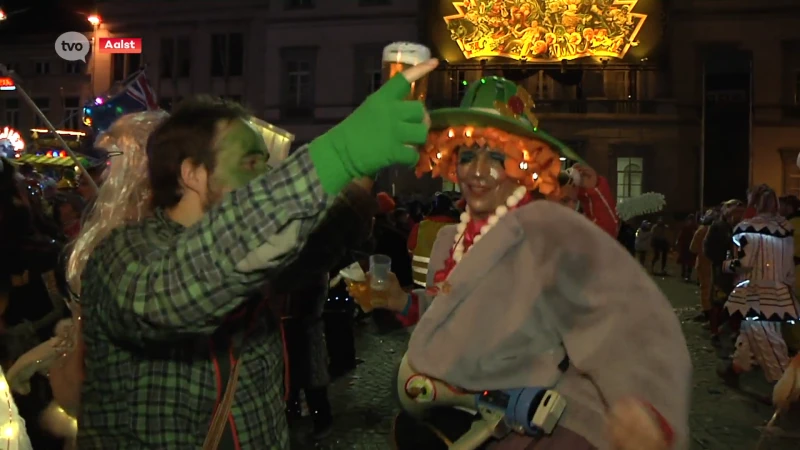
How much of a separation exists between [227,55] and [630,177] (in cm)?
1633

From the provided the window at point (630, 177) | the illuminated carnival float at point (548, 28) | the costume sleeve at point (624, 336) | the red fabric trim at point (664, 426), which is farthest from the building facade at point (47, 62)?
the red fabric trim at point (664, 426)

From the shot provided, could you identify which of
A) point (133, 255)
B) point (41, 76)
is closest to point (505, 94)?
point (133, 255)

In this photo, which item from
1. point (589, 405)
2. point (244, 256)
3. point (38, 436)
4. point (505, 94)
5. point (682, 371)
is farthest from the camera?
point (38, 436)

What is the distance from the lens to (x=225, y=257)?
4.56ft

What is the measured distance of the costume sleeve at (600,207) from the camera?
451 centimetres

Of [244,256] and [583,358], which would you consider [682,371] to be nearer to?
[583,358]

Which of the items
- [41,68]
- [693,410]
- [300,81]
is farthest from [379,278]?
[41,68]

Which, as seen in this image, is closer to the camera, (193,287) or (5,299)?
(193,287)

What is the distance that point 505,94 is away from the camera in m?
3.06

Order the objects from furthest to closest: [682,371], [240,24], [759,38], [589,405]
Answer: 1. [240,24]
2. [759,38]
3. [589,405]
4. [682,371]

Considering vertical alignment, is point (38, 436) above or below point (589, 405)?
below

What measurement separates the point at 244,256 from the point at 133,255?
43cm

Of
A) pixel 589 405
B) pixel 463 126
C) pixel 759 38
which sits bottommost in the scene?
pixel 589 405

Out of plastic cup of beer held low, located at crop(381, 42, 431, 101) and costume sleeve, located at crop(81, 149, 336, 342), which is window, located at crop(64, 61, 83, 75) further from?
costume sleeve, located at crop(81, 149, 336, 342)
